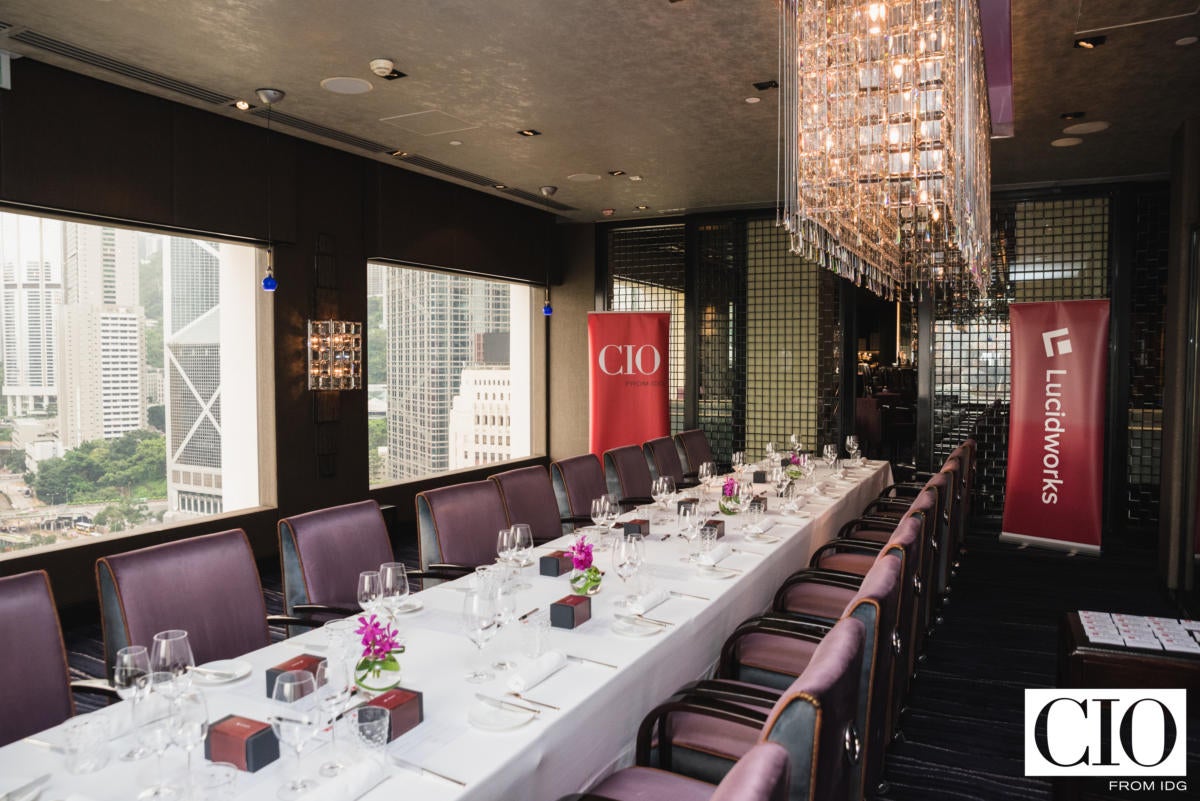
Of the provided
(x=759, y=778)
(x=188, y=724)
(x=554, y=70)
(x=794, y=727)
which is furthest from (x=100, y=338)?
(x=759, y=778)

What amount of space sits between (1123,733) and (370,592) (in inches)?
105

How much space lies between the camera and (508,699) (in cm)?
194

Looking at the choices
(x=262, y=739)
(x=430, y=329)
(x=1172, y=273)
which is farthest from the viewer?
(x=430, y=329)

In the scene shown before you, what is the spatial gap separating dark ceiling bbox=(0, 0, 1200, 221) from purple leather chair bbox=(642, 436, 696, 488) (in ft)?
7.82

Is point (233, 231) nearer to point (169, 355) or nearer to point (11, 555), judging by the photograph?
point (169, 355)

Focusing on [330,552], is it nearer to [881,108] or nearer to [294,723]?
[294,723]

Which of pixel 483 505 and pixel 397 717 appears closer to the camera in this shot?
pixel 397 717

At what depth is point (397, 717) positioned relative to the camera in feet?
5.73

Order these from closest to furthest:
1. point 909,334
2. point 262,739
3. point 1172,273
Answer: point 262,739
point 1172,273
point 909,334

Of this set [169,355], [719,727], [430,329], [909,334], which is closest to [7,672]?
[719,727]

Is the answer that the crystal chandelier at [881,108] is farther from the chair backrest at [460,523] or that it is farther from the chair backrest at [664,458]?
the chair backrest at [664,458]

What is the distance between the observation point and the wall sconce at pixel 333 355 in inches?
247

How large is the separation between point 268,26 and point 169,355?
2.80m

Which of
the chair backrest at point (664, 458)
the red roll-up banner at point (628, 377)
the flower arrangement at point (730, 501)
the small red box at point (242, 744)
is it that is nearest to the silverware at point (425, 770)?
the small red box at point (242, 744)
